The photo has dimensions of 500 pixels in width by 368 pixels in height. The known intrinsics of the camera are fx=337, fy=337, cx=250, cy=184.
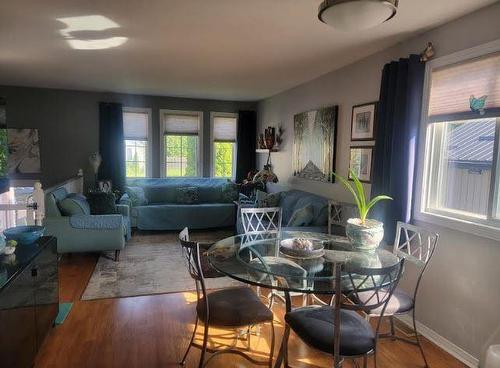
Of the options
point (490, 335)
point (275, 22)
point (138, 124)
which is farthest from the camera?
point (138, 124)

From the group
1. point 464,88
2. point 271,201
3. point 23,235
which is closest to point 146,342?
point 23,235

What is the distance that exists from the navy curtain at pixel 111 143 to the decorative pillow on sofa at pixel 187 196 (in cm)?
108

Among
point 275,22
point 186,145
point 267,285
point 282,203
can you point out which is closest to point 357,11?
point 275,22

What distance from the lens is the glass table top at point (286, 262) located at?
189cm

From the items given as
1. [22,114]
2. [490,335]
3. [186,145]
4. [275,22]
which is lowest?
[490,335]

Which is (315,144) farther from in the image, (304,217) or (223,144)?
(223,144)

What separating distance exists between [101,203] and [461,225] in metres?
3.95

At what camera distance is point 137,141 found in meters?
6.41

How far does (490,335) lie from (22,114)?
6.84m

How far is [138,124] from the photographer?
6375 millimetres

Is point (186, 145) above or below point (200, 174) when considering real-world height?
above

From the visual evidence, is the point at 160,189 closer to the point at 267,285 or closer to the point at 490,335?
the point at 267,285

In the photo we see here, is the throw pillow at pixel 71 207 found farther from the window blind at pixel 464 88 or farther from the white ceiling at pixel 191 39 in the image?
the window blind at pixel 464 88

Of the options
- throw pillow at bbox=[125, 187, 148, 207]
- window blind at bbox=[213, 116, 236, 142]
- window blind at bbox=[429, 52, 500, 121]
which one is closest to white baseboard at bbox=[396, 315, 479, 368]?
window blind at bbox=[429, 52, 500, 121]
